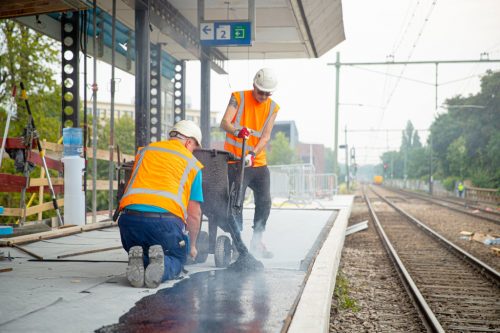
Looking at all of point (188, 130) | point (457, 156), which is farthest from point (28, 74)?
point (457, 156)

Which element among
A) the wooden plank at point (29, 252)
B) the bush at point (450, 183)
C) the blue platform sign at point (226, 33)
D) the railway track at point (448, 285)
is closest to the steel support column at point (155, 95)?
the blue platform sign at point (226, 33)

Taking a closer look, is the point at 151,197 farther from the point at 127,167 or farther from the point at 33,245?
the point at 33,245

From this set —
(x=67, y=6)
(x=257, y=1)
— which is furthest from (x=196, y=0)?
(x=67, y=6)

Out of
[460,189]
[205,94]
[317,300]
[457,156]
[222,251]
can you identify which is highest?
[205,94]

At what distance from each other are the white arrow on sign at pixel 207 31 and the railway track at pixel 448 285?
552cm

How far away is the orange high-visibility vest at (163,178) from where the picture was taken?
4746mm

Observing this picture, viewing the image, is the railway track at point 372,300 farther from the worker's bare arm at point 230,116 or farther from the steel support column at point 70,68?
the steel support column at point 70,68

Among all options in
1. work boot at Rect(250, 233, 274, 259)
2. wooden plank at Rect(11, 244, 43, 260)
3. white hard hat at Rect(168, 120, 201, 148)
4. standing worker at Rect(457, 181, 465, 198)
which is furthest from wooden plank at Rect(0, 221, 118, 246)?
standing worker at Rect(457, 181, 465, 198)

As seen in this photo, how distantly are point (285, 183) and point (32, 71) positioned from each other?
11147 mm

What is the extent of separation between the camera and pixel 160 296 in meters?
4.31

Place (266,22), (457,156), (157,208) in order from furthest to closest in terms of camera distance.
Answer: (457,156) → (266,22) → (157,208)

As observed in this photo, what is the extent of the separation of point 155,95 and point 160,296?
10720mm

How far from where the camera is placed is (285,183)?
2055 centimetres

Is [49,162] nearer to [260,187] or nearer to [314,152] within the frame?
[260,187]
